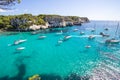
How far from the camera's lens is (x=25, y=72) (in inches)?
1361

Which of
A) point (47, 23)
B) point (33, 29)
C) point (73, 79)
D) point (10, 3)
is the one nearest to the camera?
point (10, 3)

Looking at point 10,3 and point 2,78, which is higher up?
point 10,3

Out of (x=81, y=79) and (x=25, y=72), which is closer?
(x=81, y=79)

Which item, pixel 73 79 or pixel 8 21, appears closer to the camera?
pixel 73 79

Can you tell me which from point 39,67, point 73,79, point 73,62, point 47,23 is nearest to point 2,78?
point 39,67

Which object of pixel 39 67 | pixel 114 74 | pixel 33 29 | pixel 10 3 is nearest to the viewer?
pixel 10 3

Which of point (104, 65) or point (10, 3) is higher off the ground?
point (10, 3)

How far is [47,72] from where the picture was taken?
34500 mm

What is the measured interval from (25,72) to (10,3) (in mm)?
22293

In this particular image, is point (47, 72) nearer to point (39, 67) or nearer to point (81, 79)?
point (39, 67)

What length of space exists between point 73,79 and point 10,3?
70.1ft

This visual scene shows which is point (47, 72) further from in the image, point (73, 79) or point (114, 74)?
point (114, 74)

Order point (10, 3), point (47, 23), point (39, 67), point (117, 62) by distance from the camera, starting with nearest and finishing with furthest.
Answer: point (10, 3), point (39, 67), point (117, 62), point (47, 23)

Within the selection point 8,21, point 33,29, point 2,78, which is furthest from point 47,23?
point 2,78
